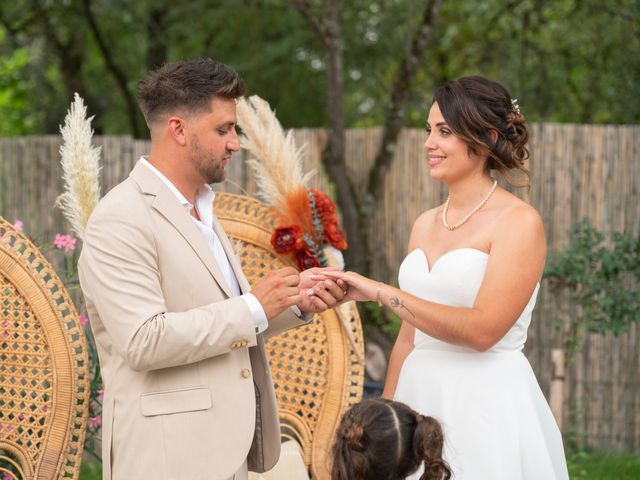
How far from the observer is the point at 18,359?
10.7 feet

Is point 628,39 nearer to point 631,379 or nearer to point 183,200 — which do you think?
point 631,379

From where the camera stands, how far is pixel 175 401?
2.61m

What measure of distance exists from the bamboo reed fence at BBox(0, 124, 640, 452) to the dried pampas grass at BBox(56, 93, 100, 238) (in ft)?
8.45

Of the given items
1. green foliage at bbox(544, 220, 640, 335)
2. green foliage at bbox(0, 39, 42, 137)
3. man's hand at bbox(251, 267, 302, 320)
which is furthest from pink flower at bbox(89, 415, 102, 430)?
green foliage at bbox(0, 39, 42, 137)

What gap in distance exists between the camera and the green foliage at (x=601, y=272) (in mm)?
5523

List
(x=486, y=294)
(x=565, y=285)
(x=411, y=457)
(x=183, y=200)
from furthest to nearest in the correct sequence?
(x=565, y=285) → (x=486, y=294) → (x=183, y=200) → (x=411, y=457)

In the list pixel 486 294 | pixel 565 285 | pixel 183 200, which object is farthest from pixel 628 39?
pixel 183 200

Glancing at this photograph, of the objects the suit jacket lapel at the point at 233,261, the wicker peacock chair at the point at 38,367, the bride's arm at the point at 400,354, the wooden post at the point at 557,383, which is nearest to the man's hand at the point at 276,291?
the suit jacket lapel at the point at 233,261

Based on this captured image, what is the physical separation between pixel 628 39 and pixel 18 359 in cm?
643

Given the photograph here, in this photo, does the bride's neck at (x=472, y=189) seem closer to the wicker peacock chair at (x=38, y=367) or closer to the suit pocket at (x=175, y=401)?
the suit pocket at (x=175, y=401)

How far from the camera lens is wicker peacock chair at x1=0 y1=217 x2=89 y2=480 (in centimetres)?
322

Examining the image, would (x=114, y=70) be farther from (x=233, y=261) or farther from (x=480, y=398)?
(x=480, y=398)

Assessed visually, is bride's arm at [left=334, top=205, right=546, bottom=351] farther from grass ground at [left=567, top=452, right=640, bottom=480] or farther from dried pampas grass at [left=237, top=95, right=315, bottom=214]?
grass ground at [left=567, top=452, right=640, bottom=480]

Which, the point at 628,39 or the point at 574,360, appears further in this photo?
the point at 628,39
